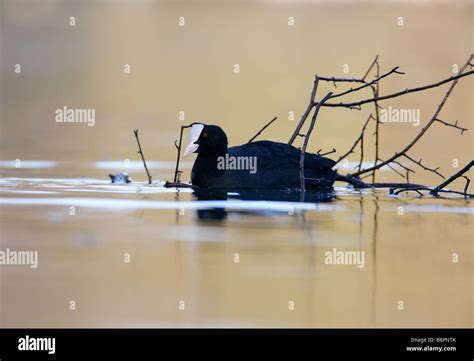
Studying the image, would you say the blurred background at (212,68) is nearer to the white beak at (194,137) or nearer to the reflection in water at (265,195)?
the white beak at (194,137)

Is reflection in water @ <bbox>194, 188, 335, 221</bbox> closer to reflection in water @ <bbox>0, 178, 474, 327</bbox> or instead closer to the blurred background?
reflection in water @ <bbox>0, 178, 474, 327</bbox>

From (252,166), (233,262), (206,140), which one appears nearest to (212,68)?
(206,140)

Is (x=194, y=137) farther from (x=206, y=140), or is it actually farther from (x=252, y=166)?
(x=252, y=166)

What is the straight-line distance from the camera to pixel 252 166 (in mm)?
11430

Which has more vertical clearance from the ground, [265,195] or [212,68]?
[212,68]

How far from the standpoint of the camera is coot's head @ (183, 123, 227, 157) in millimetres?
11828

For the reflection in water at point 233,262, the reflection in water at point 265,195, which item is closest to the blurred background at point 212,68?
the reflection in water at point 265,195

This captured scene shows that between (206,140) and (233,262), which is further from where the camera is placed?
(206,140)

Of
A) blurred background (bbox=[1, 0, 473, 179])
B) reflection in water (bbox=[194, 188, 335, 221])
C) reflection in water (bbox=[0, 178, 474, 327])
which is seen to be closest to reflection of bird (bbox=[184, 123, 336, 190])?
reflection in water (bbox=[194, 188, 335, 221])

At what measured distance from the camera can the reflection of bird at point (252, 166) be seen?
1135 centimetres

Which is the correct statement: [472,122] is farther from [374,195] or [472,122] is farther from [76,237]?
[76,237]

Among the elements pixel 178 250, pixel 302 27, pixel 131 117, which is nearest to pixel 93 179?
pixel 178 250

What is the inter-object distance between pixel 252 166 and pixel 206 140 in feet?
2.55

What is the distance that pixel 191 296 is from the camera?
6203mm
